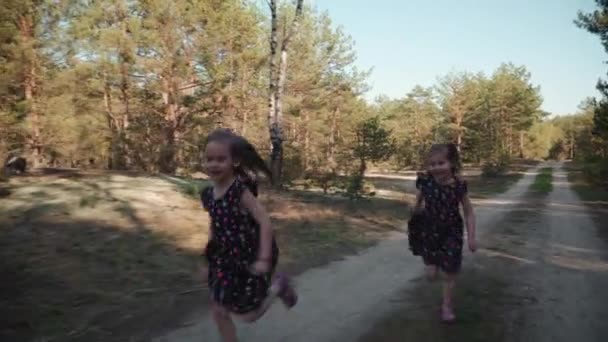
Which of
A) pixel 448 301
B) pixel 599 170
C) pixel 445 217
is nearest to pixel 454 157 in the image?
pixel 445 217

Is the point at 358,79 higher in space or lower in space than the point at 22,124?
higher

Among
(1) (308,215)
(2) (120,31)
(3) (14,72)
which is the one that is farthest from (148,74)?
(1) (308,215)

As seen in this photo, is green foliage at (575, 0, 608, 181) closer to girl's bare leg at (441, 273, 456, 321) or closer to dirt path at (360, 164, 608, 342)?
dirt path at (360, 164, 608, 342)

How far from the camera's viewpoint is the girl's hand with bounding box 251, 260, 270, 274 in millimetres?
3125

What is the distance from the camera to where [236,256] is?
10.9 feet

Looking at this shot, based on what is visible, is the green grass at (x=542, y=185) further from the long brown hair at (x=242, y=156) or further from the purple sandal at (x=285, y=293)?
the long brown hair at (x=242, y=156)

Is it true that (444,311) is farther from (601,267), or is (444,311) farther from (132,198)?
(132,198)

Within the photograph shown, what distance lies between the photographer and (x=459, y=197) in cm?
483

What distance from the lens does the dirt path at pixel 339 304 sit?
4.46 metres

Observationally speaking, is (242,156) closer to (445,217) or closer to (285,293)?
(285,293)

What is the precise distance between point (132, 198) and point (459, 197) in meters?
9.05

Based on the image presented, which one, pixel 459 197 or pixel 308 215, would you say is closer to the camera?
pixel 459 197

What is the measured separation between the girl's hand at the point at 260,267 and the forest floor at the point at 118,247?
1.91m

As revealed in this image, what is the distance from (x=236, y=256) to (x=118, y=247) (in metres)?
5.08
